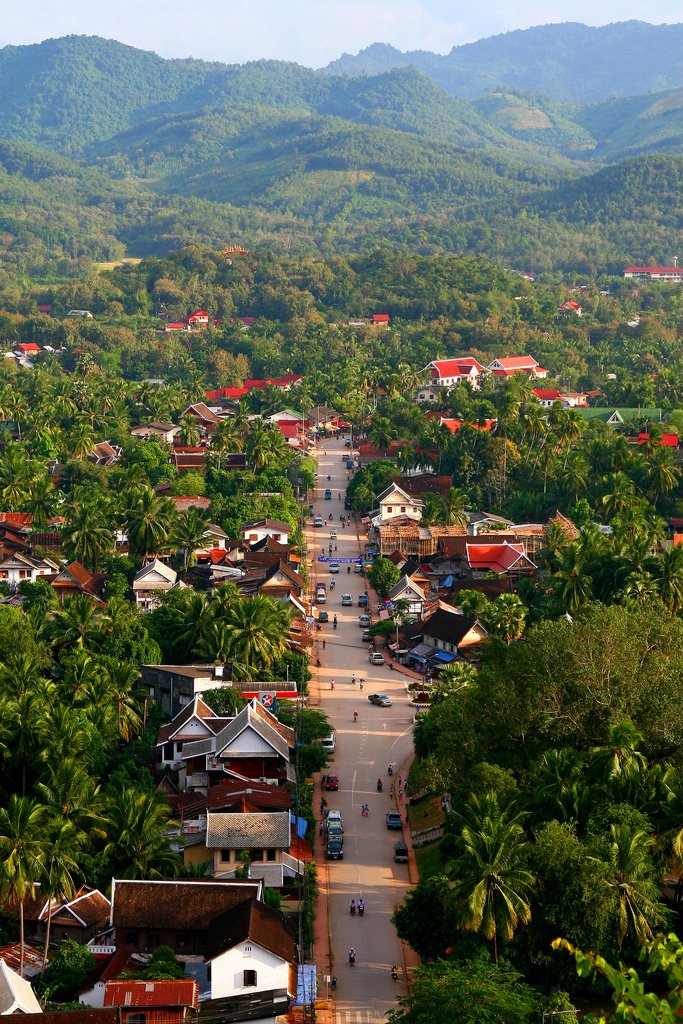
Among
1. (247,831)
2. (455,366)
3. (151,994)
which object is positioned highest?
(151,994)

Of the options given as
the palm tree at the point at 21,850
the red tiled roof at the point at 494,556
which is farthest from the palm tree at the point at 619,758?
the red tiled roof at the point at 494,556

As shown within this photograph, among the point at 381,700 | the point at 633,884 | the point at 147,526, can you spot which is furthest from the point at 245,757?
the point at 147,526

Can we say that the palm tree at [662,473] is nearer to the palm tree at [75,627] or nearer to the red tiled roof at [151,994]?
the palm tree at [75,627]

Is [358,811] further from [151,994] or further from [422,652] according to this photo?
[422,652]

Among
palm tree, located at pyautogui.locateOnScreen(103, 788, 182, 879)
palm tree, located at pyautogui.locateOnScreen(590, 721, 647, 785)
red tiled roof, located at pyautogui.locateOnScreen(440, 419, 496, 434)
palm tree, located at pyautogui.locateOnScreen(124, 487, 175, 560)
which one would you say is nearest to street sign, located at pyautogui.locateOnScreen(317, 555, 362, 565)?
palm tree, located at pyautogui.locateOnScreen(124, 487, 175, 560)

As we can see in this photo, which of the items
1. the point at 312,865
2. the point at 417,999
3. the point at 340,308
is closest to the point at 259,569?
the point at 312,865

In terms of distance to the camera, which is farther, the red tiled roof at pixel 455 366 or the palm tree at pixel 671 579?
the red tiled roof at pixel 455 366
